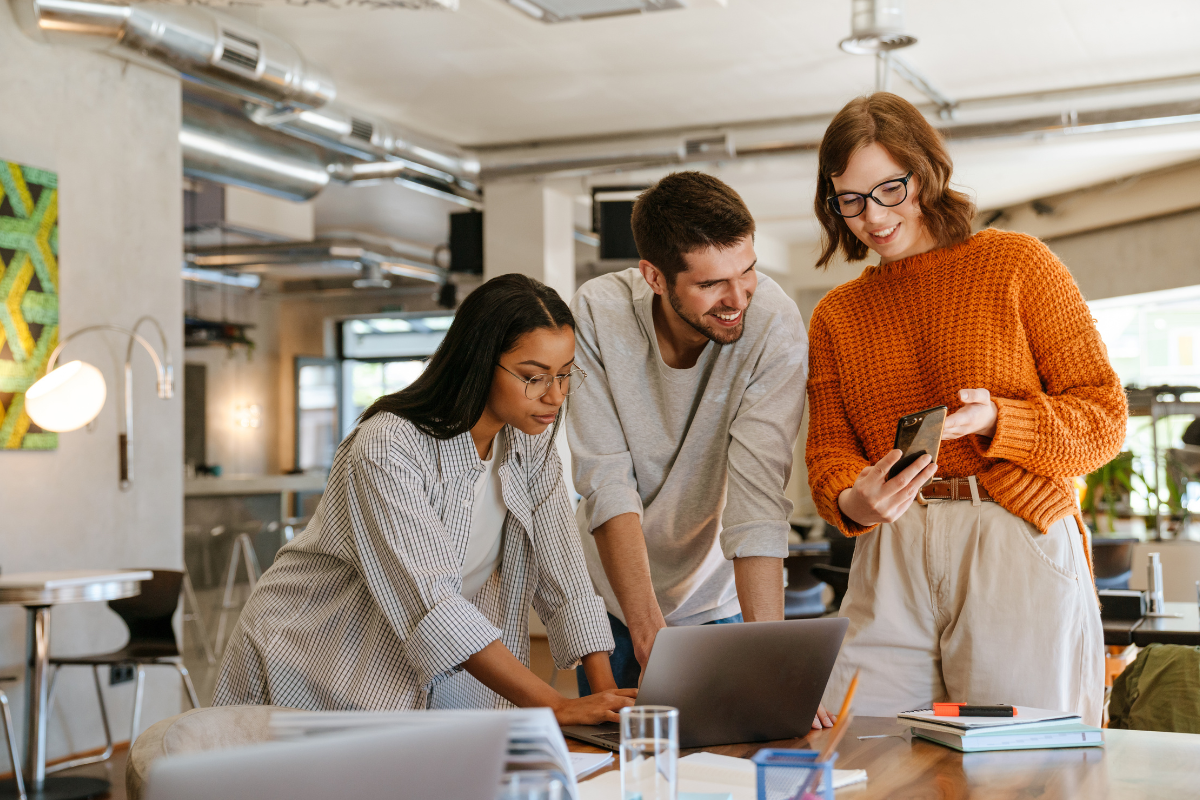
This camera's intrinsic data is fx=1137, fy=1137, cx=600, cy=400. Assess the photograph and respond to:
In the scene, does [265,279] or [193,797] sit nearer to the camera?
[193,797]

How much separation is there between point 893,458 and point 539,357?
0.59 metres

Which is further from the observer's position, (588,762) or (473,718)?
(588,762)

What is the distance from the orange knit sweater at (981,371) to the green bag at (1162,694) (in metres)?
1.20

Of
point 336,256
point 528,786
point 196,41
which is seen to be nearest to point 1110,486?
point 196,41

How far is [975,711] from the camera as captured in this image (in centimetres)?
164

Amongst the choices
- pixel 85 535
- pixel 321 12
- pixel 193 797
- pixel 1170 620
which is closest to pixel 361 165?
pixel 321 12

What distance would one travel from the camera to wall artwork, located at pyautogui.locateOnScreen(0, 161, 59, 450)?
5.06m

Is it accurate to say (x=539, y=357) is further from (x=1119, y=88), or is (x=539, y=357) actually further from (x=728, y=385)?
(x=1119, y=88)

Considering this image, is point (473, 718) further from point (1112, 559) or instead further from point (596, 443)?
point (1112, 559)

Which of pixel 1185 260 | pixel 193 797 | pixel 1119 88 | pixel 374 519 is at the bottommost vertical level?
pixel 193 797

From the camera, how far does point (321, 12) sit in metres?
5.54

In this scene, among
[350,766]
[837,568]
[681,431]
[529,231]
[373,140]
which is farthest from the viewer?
[529,231]

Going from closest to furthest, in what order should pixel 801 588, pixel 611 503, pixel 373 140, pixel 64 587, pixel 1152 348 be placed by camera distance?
pixel 611 503 → pixel 64 587 → pixel 801 588 → pixel 373 140 → pixel 1152 348

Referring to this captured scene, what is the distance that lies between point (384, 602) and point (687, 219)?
0.86 metres
